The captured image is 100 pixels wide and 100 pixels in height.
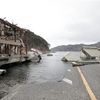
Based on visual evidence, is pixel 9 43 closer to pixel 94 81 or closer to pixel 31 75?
pixel 31 75

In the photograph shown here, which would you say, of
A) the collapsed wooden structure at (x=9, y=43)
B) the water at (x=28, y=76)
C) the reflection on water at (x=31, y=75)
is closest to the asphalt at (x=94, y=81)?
the water at (x=28, y=76)

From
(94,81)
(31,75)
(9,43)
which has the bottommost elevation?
(31,75)

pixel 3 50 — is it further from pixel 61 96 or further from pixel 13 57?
pixel 61 96

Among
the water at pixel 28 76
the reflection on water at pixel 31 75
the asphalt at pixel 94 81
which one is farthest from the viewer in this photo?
the reflection on water at pixel 31 75

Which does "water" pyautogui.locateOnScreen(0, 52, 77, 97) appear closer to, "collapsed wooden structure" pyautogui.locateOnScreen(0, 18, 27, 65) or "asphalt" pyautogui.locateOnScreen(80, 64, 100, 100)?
"asphalt" pyautogui.locateOnScreen(80, 64, 100, 100)

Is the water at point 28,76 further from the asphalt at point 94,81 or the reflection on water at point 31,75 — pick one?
the asphalt at point 94,81

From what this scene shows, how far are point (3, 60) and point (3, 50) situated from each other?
417 inches

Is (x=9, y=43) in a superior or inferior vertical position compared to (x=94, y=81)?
superior

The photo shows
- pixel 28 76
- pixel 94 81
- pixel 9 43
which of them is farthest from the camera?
pixel 9 43

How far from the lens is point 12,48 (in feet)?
139

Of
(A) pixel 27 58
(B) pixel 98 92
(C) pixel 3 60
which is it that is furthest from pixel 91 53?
(B) pixel 98 92

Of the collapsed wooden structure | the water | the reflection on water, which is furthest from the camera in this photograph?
the collapsed wooden structure

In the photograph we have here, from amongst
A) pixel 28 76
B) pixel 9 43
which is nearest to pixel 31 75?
pixel 28 76

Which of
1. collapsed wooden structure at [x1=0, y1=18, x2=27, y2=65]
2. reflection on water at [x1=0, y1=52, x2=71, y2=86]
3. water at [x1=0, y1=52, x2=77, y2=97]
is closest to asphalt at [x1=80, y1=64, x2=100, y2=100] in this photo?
water at [x1=0, y1=52, x2=77, y2=97]
